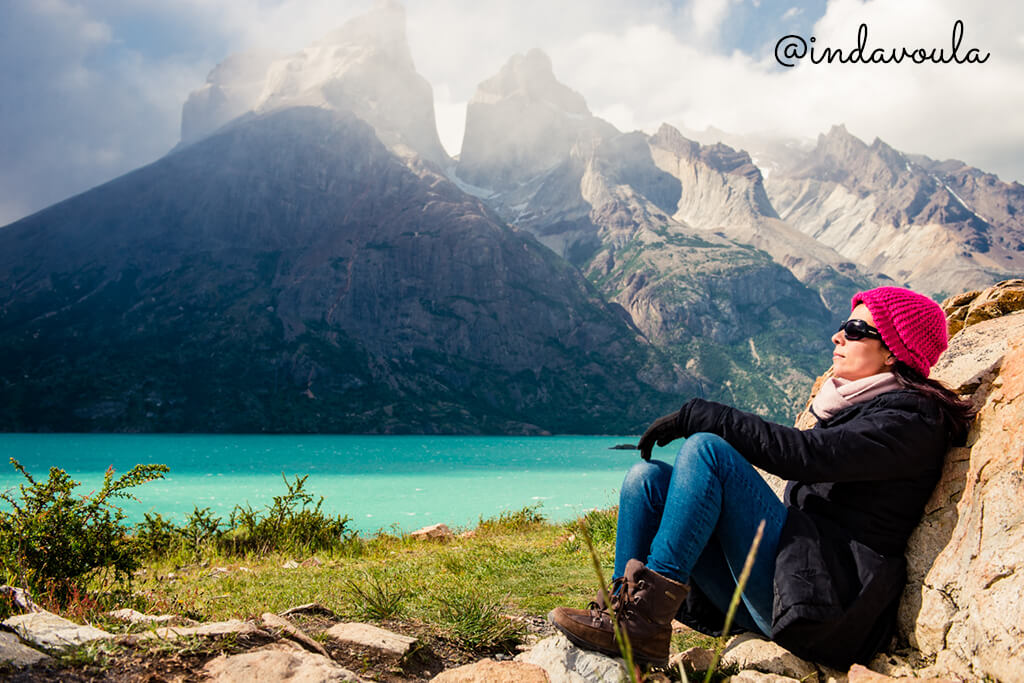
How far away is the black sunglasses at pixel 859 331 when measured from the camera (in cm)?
312

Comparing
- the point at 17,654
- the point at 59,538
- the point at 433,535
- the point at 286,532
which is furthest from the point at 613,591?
the point at 433,535

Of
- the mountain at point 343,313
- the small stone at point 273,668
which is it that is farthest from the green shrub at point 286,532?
the mountain at point 343,313

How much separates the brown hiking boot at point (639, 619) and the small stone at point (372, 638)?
1021 mm

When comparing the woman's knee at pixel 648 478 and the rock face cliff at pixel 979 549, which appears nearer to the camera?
the rock face cliff at pixel 979 549

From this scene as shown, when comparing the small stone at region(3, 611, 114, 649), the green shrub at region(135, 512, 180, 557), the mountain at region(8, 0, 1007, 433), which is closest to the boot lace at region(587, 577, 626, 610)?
the small stone at region(3, 611, 114, 649)

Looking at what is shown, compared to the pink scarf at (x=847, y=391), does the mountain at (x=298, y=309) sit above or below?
above

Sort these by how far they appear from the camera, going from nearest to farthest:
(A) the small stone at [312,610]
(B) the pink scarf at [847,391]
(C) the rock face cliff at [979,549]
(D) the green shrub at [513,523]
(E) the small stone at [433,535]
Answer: (C) the rock face cliff at [979,549] < (B) the pink scarf at [847,391] < (A) the small stone at [312,610] < (E) the small stone at [433,535] < (D) the green shrub at [513,523]

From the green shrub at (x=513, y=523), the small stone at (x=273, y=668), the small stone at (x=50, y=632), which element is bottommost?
the green shrub at (x=513, y=523)

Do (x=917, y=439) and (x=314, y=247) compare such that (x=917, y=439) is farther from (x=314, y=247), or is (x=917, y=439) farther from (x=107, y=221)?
(x=107, y=221)

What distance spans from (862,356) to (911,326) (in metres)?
0.25

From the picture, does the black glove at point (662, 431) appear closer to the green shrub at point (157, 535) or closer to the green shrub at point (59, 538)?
the green shrub at point (59, 538)

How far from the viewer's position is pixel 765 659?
3039 mm

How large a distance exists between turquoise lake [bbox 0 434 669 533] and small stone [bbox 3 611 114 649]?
474 inches

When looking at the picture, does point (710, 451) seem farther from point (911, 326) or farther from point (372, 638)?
point (372, 638)
